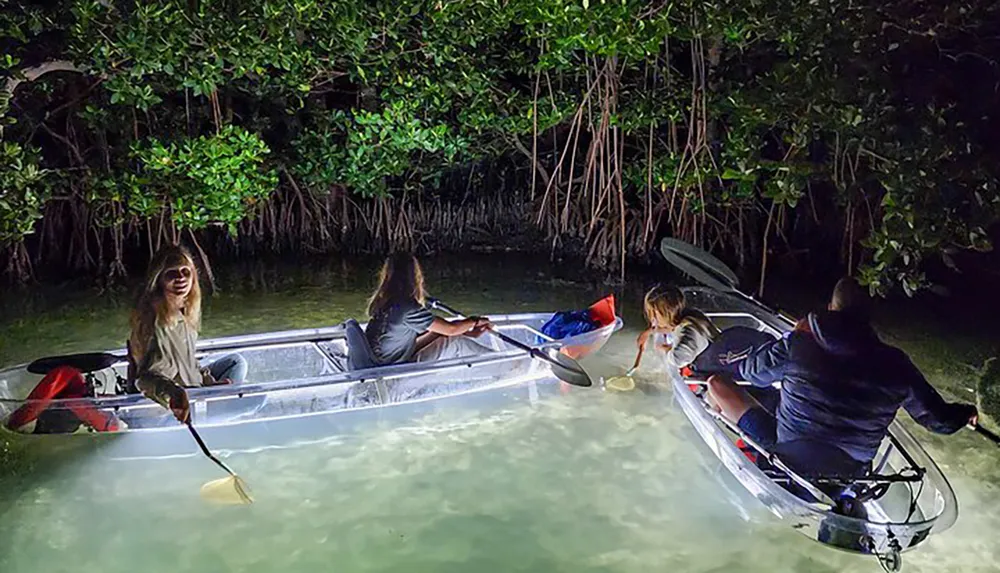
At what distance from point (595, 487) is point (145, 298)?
184cm

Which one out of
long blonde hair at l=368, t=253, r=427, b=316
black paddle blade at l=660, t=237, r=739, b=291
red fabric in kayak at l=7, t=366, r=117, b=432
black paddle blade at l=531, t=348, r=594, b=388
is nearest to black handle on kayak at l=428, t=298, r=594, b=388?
black paddle blade at l=531, t=348, r=594, b=388

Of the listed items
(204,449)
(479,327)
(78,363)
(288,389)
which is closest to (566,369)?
(479,327)

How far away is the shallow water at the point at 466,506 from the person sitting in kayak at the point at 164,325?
34cm

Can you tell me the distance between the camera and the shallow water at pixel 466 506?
8.66ft

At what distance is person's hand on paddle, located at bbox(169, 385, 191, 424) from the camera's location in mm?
3016

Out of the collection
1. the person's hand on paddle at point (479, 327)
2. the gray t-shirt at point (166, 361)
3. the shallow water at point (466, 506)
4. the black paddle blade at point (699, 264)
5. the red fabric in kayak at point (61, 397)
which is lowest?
the shallow water at point (466, 506)

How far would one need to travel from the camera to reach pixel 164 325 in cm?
316

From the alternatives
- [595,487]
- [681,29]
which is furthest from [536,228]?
[595,487]

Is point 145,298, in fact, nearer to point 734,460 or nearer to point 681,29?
point 734,460

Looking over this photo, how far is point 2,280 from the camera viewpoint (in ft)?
20.8

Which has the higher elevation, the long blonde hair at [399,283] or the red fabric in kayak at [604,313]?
the long blonde hair at [399,283]

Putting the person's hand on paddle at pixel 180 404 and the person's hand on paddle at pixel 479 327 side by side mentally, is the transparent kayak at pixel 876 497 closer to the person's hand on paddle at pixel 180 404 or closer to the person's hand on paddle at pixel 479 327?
the person's hand on paddle at pixel 479 327

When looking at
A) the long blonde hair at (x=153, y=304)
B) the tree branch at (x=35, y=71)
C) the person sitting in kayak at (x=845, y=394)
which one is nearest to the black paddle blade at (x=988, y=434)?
the person sitting in kayak at (x=845, y=394)

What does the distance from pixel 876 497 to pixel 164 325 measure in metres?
2.55
